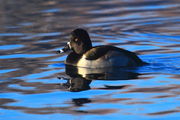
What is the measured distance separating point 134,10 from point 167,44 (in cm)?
668

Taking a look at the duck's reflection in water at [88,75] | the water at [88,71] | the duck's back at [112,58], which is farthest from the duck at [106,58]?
the water at [88,71]

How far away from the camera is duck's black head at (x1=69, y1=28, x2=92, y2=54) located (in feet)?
43.9

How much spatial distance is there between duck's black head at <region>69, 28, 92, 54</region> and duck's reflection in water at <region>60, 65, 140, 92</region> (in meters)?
0.68

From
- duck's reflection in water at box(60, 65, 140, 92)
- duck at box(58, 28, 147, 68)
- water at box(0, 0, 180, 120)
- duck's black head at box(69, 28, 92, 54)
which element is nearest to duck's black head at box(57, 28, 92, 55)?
duck's black head at box(69, 28, 92, 54)

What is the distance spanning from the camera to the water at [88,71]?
9.20 metres

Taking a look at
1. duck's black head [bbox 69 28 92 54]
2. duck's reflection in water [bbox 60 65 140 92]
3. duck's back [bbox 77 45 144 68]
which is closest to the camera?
duck's reflection in water [bbox 60 65 140 92]

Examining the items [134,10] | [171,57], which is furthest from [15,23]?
[171,57]

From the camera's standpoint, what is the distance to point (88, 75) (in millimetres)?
11992

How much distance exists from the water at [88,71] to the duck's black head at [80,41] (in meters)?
0.53

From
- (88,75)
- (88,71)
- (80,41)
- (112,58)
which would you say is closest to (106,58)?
(112,58)

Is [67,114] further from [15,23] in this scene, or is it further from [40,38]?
[15,23]

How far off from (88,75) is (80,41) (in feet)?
5.24

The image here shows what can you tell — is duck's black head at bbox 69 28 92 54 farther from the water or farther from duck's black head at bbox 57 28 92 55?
the water

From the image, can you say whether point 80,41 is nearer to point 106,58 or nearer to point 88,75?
point 106,58
